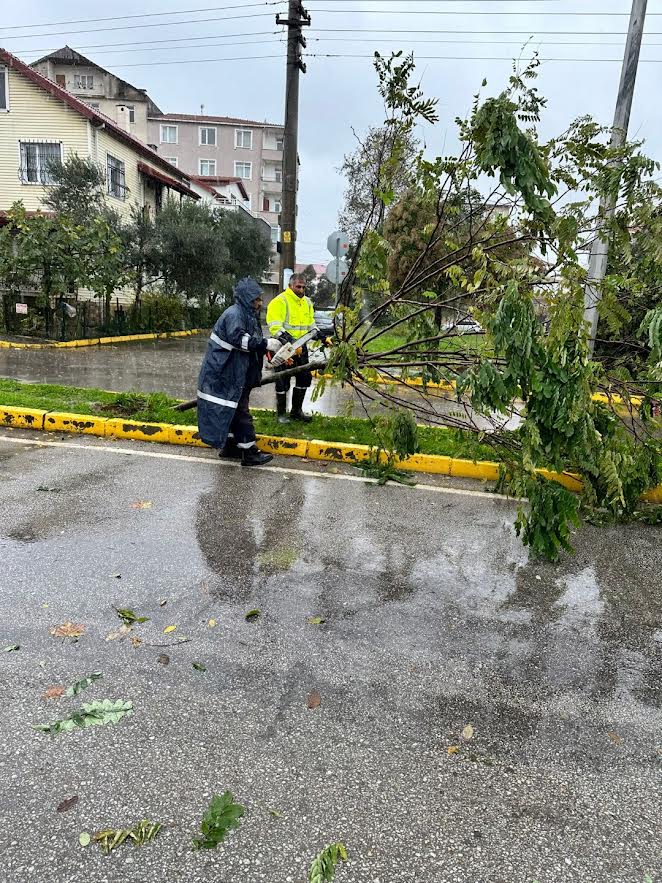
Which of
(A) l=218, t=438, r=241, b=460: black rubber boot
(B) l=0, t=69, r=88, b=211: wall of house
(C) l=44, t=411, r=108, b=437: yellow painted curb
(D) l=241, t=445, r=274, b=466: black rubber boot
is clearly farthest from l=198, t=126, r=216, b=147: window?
(D) l=241, t=445, r=274, b=466: black rubber boot

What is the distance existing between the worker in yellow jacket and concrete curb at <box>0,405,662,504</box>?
90 centimetres

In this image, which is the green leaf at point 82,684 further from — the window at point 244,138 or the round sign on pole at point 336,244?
the window at point 244,138

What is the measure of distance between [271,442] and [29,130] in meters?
23.7

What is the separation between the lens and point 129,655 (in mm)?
3082

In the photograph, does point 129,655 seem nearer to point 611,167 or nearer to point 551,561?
point 551,561

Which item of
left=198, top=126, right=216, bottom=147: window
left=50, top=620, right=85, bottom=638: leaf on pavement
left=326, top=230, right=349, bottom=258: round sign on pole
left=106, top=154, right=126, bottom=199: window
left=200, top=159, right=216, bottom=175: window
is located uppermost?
left=198, top=126, right=216, bottom=147: window

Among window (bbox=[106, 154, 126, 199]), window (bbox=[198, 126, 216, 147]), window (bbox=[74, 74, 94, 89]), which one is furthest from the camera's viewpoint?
window (bbox=[198, 126, 216, 147])

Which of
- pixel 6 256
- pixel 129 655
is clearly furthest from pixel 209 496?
pixel 6 256

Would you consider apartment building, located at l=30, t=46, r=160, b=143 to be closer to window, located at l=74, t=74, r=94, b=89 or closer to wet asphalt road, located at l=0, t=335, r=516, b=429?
window, located at l=74, t=74, r=94, b=89

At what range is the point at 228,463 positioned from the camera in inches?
263

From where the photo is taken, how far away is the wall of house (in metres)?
23.7

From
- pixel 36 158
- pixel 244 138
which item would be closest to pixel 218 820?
pixel 36 158

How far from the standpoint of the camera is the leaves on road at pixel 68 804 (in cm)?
216

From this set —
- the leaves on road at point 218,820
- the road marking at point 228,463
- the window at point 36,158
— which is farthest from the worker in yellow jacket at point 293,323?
the window at point 36,158
